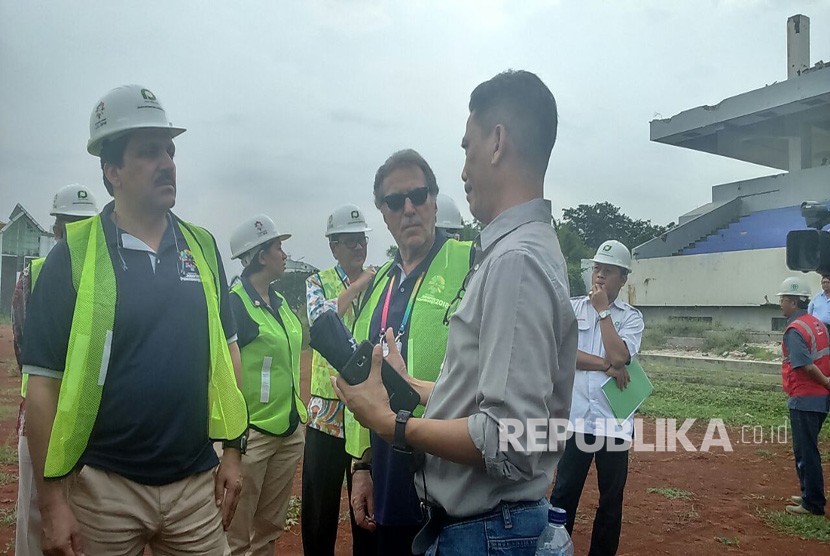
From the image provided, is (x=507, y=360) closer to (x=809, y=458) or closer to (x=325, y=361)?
(x=325, y=361)

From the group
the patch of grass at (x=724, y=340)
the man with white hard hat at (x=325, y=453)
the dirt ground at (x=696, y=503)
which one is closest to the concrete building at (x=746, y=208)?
the patch of grass at (x=724, y=340)

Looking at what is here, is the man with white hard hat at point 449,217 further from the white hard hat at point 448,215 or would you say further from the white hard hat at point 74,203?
the white hard hat at point 74,203

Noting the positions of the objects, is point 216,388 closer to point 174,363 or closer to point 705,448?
point 174,363

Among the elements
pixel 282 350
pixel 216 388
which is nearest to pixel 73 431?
pixel 216 388

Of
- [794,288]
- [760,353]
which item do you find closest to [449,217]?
[794,288]

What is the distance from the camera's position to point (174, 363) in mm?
2188

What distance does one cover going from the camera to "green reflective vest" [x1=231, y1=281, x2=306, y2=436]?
3746 mm

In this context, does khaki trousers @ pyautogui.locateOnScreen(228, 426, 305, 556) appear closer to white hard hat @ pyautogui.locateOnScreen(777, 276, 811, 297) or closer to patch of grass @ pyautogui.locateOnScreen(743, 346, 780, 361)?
white hard hat @ pyautogui.locateOnScreen(777, 276, 811, 297)

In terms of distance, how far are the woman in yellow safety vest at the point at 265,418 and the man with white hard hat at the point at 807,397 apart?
13.6ft

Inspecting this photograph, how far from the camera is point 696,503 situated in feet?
19.6

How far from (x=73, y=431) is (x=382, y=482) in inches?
39.2

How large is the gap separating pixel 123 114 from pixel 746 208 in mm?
29968

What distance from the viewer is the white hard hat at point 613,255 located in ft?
14.6

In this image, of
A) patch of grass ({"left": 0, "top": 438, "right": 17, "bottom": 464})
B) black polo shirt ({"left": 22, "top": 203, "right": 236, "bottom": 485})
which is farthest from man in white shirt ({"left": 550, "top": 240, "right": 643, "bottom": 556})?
patch of grass ({"left": 0, "top": 438, "right": 17, "bottom": 464})
